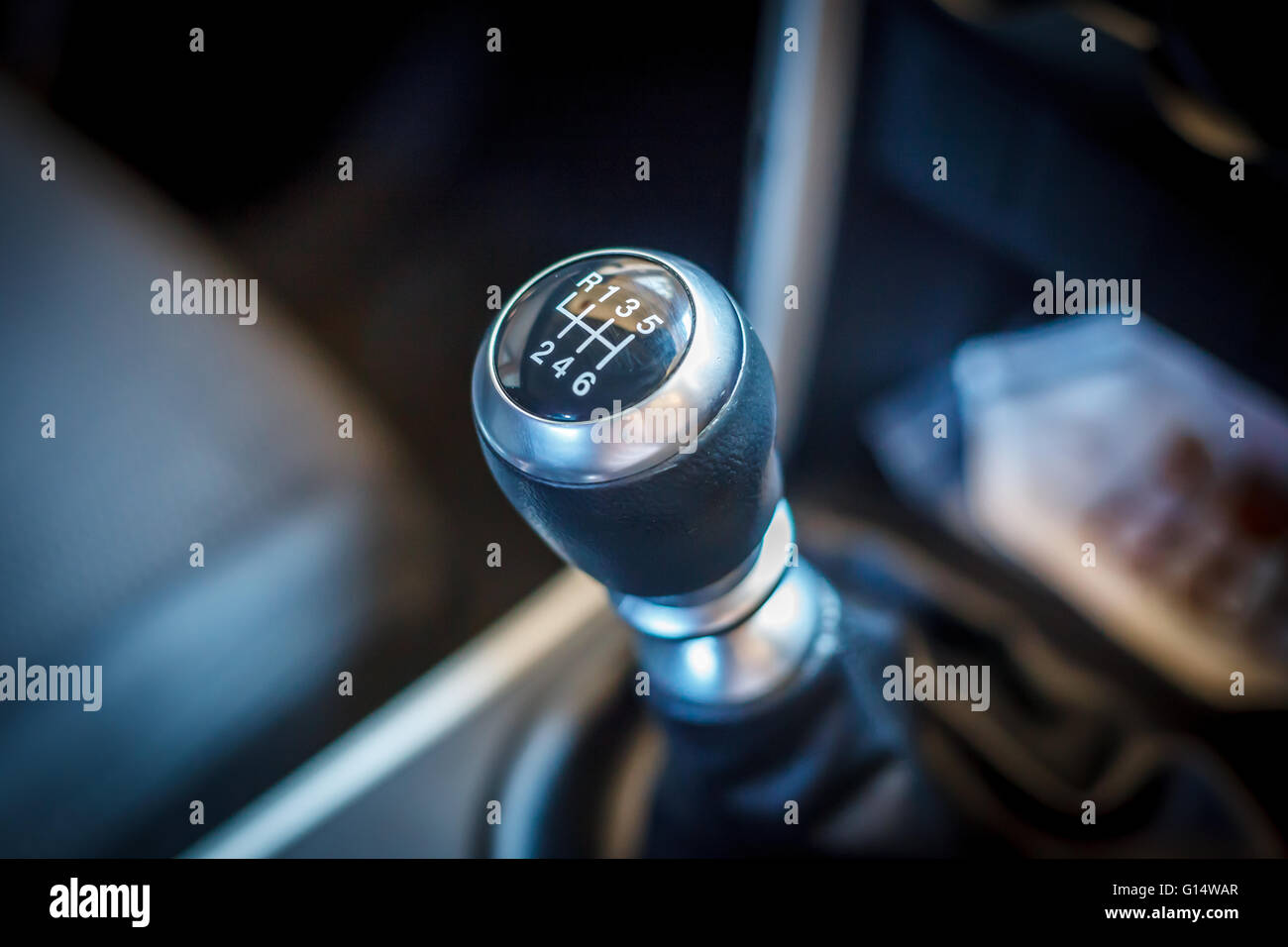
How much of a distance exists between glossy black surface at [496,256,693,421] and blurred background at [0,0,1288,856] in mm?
263

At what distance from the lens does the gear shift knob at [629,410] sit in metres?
0.31

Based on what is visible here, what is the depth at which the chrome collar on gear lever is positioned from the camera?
0.31m

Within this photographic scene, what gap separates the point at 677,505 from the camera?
1.06 ft

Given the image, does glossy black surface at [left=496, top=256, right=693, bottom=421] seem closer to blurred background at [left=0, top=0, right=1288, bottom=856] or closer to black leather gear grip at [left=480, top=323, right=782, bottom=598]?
black leather gear grip at [left=480, top=323, right=782, bottom=598]

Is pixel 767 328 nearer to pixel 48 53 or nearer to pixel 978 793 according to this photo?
pixel 978 793

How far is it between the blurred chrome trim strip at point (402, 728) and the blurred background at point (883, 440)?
A: 0.05m

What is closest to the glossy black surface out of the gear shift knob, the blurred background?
the gear shift knob

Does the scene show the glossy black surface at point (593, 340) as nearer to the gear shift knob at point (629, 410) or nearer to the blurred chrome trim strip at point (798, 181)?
the gear shift knob at point (629, 410)

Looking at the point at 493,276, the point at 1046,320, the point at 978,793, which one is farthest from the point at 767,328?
the point at 493,276
